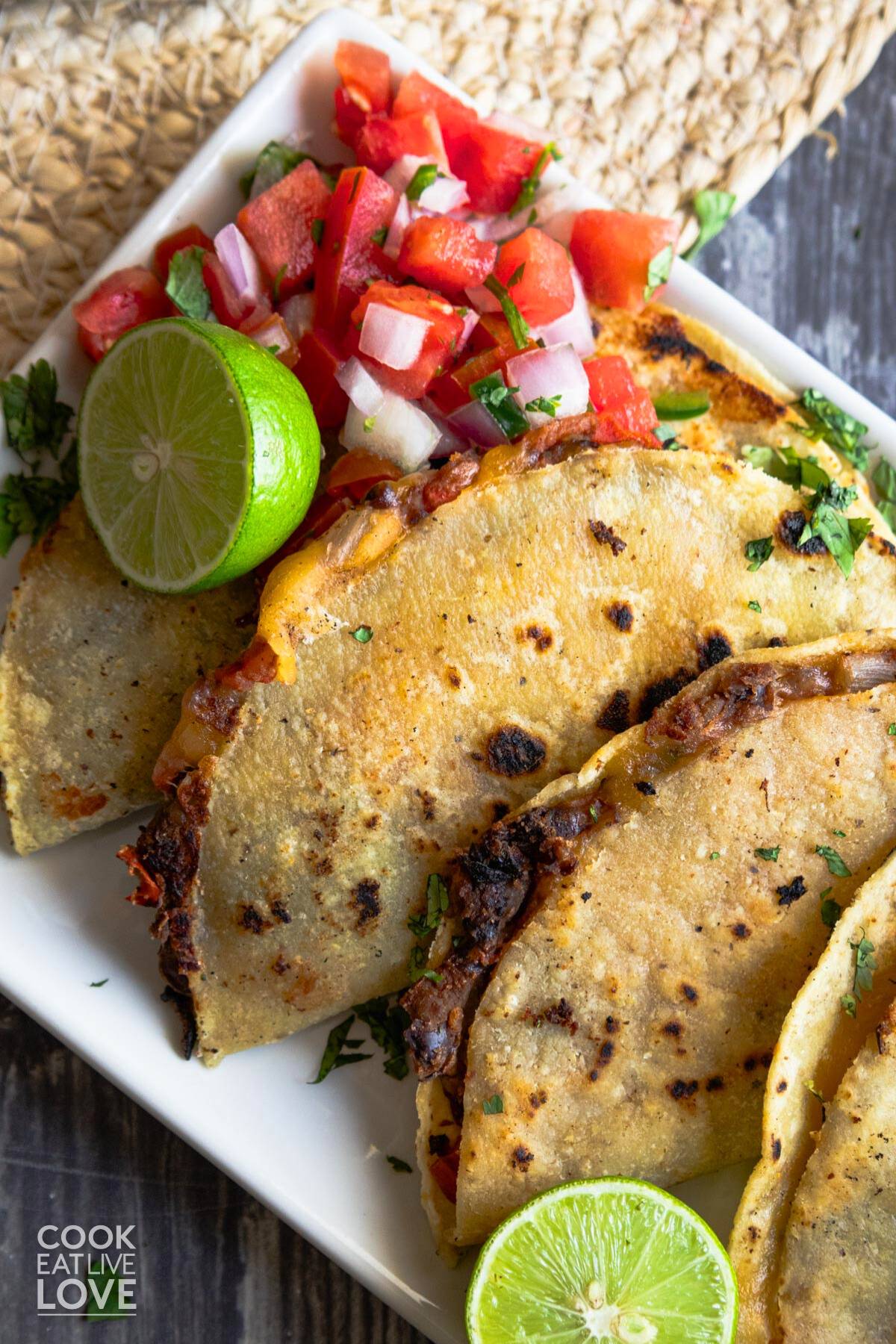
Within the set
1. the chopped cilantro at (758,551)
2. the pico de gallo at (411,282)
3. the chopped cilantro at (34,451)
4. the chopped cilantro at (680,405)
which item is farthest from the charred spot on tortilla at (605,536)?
the chopped cilantro at (34,451)

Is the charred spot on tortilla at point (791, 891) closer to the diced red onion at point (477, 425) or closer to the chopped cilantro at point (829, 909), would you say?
the chopped cilantro at point (829, 909)

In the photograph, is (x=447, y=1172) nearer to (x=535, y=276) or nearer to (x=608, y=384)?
(x=608, y=384)

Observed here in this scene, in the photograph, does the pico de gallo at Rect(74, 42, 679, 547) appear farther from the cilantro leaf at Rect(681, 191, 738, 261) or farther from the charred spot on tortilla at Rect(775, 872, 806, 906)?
the charred spot on tortilla at Rect(775, 872, 806, 906)

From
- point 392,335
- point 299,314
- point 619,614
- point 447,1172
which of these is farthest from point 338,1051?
point 299,314

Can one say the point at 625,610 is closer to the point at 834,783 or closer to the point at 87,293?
the point at 834,783

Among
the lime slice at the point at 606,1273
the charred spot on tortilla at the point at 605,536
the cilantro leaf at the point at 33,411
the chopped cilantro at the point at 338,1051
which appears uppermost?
the charred spot on tortilla at the point at 605,536

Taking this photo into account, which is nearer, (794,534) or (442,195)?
(794,534)
